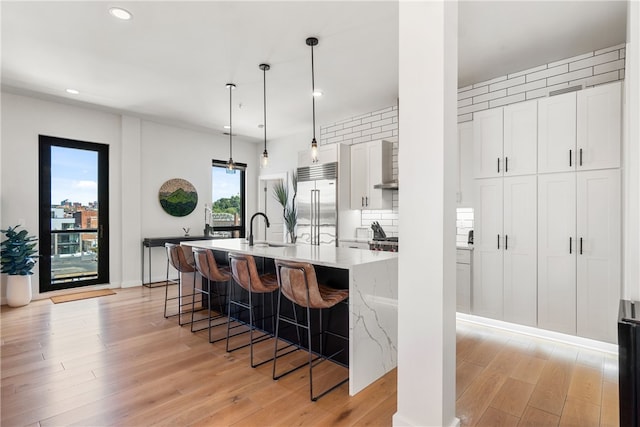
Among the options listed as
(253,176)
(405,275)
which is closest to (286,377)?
(405,275)

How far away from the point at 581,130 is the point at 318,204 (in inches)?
140

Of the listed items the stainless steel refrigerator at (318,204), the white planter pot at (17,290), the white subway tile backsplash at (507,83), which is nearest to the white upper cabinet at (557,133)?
the white subway tile backsplash at (507,83)

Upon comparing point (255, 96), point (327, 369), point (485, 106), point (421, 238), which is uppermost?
point (255, 96)

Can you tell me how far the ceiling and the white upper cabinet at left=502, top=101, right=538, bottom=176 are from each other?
0.57 metres

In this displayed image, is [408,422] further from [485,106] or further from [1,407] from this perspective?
[485,106]

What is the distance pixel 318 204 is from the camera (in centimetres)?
553

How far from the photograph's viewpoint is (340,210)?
5293mm

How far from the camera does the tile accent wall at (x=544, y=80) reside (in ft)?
10.8

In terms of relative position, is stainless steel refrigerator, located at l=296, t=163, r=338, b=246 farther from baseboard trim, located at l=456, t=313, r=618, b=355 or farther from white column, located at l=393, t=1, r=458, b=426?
white column, located at l=393, t=1, r=458, b=426

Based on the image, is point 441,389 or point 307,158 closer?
point 441,389

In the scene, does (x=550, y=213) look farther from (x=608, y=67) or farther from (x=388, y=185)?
(x=388, y=185)

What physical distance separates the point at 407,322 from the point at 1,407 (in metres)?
2.74

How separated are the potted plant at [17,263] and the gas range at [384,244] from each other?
4721 millimetres

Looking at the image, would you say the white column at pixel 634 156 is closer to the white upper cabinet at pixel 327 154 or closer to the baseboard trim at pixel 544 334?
the baseboard trim at pixel 544 334
